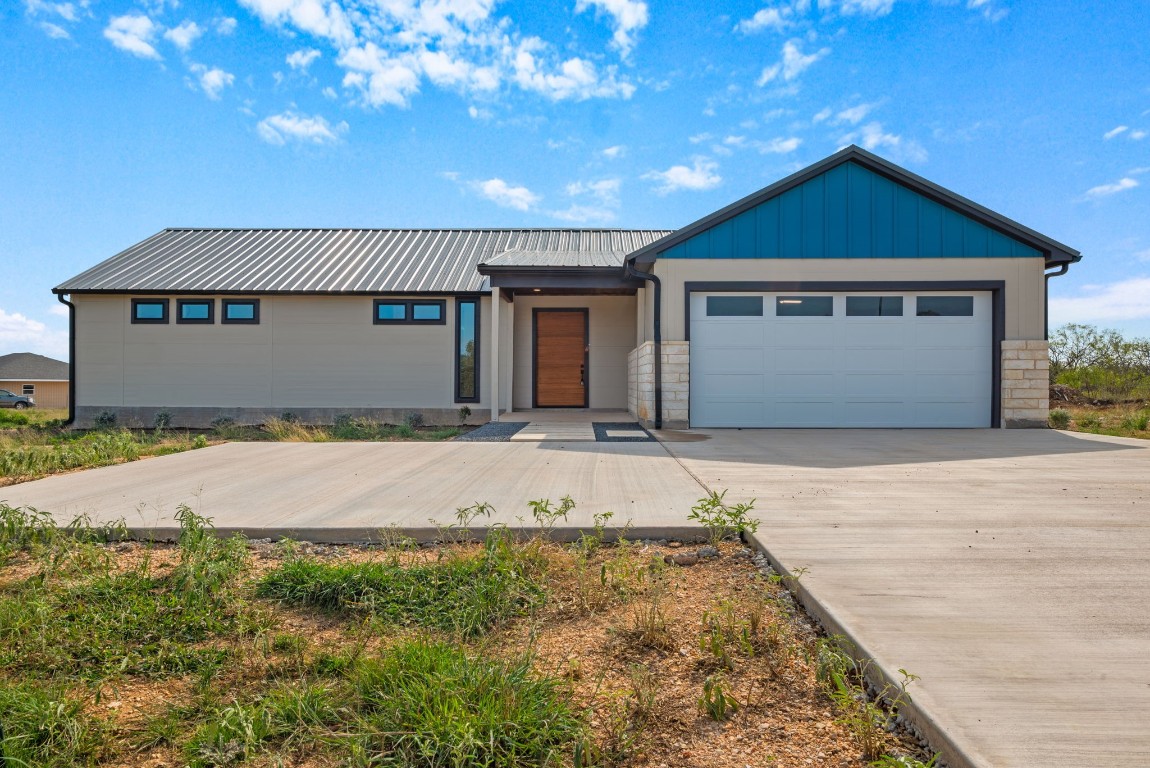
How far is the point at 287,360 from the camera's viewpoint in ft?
45.7

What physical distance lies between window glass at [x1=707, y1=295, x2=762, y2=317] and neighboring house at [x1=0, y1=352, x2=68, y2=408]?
55.5 metres

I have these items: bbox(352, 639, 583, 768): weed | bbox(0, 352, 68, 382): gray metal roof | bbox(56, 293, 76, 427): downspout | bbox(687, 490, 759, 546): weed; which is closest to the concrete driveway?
bbox(687, 490, 759, 546): weed

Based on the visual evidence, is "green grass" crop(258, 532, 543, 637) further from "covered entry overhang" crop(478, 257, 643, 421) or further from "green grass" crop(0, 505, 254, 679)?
"covered entry overhang" crop(478, 257, 643, 421)

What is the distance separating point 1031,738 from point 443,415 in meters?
12.9

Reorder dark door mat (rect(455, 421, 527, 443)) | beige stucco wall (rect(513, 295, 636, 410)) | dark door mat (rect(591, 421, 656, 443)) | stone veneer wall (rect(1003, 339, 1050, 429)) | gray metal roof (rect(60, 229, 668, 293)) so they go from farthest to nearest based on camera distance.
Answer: beige stucco wall (rect(513, 295, 636, 410)) → gray metal roof (rect(60, 229, 668, 293)) → stone veneer wall (rect(1003, 339, 1050, 429)) → dark door mat (rect(455, 421, 527, 443)) → dark door mat (rect(591, 421, 656, 443))

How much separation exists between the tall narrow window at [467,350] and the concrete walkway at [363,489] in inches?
241

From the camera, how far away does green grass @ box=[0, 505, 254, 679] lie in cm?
227

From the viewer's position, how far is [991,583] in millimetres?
2852

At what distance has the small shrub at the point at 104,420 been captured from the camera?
1348 centimetres

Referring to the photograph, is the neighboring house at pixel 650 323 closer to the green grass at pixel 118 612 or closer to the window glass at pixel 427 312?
the window glass at pixel 427 312

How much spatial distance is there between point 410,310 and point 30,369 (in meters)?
53.5

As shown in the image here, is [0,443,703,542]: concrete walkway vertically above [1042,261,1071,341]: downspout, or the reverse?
[1042,261,1071,341]: downspout

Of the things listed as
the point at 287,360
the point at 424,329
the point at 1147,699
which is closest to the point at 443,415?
the point at 424,329

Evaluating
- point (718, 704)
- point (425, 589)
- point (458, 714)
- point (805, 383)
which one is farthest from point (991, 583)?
point (805, 383)
